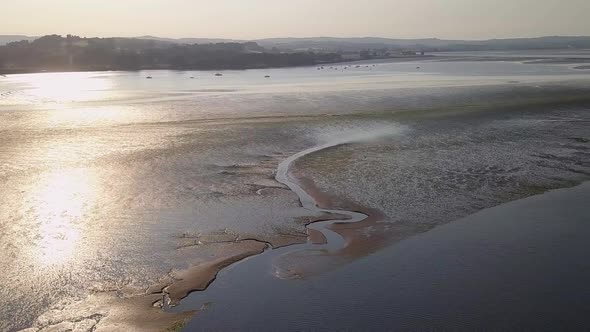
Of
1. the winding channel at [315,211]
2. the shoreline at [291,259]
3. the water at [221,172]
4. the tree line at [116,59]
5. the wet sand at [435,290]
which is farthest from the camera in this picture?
the tree line at [116,59]

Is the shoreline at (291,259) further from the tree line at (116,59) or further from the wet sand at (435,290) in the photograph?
the tree line at (116,59)

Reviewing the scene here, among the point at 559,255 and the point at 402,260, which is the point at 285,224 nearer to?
the point at 402,260

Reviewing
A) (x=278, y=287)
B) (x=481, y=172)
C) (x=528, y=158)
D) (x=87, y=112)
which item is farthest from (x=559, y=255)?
(x=87, y=112)

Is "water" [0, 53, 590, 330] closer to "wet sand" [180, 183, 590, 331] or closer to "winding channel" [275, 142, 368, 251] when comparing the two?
"winding channel" [275, 142, 368, 251]

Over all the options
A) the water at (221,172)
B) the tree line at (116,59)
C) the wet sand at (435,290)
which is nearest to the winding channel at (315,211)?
the water at (221,172)

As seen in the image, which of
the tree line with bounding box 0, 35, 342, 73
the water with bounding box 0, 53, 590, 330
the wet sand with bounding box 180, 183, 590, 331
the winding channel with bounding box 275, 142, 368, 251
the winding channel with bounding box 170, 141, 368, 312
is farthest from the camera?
the tree line with bounding box 0, 35, 342, 73

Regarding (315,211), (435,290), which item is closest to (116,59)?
(315,211)

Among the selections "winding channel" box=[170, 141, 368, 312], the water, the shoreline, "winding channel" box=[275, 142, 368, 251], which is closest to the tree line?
the water

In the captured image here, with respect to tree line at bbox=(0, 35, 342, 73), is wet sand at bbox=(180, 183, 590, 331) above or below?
below
